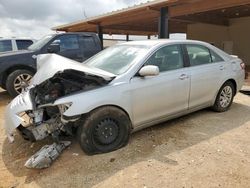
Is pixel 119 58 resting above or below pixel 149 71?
above

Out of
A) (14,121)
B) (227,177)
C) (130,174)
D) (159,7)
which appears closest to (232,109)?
(227,177)

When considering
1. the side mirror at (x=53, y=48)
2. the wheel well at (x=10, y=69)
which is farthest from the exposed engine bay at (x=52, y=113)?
the wheel well at (x=10, y=69)

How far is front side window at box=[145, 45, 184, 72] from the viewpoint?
175 inches

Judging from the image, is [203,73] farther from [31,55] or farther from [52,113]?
[31,55]

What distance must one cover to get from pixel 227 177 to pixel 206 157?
0.51 meters

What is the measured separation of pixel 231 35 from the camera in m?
17.4

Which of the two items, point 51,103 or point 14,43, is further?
point 14,43

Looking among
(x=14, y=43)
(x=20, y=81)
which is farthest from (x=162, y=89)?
(x=14, y=43)

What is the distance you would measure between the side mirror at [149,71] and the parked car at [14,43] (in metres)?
7.23

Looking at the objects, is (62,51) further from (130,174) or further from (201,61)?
(130,174)

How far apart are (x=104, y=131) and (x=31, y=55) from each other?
194 inches

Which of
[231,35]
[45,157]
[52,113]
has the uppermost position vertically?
[231,35]

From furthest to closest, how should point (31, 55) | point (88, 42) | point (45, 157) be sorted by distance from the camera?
point (88, 42)
point (31, 55)
point (45, 157)

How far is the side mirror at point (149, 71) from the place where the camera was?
4020 millimetres
